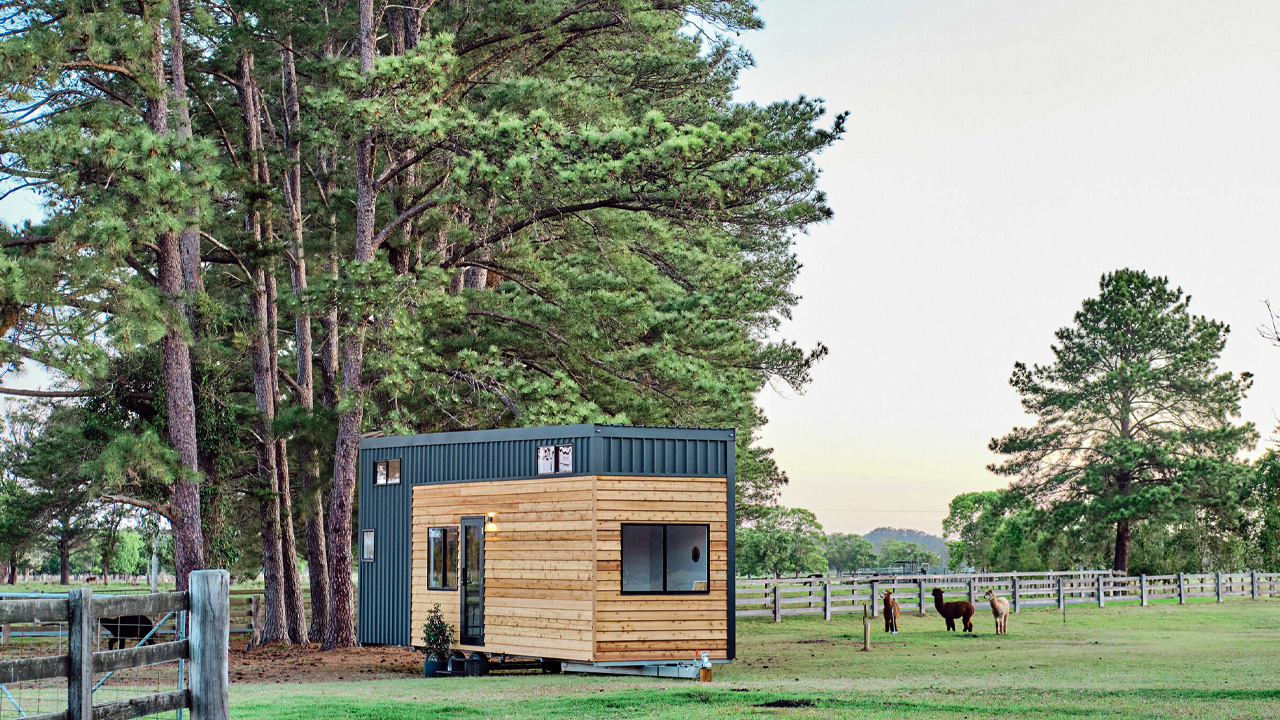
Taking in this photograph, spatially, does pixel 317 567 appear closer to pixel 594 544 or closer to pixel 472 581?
pixel 472 581

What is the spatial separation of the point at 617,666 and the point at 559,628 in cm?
92

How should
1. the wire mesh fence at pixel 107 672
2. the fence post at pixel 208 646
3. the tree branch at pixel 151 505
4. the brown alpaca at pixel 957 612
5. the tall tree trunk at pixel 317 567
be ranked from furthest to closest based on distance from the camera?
1. the tall tree trunk at pixel 317 567
2. the brown alpaca at pixel 957 612
3. the tree branch at pixel 151 505
4. the wire mesh fence at pixel 107 672
5. the fence post at pixel 208 646

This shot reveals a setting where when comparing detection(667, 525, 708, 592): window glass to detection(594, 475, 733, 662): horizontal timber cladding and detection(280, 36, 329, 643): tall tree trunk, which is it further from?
detection(280, 36, 329, 643): tall tree trunk

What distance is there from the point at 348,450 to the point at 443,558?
604 centimetres

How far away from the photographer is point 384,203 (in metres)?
24.9

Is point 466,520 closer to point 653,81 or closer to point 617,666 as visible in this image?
point 617,666

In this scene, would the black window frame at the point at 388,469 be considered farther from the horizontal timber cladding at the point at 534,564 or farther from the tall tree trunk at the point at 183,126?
the tall tree trunk at the point at 183,126

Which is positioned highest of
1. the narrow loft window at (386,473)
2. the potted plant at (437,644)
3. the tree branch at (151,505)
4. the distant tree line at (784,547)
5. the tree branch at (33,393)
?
the tree branch at (33,393)

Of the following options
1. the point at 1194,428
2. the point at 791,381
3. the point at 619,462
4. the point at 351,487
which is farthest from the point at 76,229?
the point at 1194,428

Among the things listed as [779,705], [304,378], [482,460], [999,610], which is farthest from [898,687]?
[304,378]

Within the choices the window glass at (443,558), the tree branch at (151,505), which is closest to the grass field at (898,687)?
the window glass at (443,558)

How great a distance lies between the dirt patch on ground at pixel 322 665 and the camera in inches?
699

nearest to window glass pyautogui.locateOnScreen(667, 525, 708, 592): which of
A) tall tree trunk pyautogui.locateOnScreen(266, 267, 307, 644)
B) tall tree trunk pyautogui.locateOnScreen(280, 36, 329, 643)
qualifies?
tall tree trunk pyautogui.locateOnScreen(280, 36, 329, 643)

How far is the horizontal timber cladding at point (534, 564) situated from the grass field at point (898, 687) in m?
0.59
